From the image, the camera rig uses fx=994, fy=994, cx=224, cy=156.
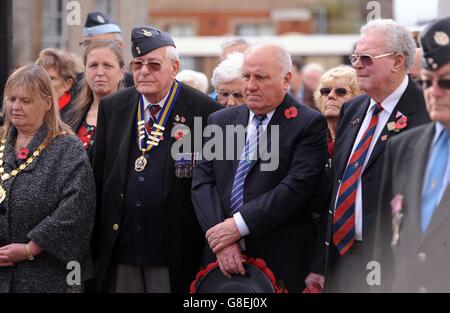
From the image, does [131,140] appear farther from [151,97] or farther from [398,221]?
[398,221]

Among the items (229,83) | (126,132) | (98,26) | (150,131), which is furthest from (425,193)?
(98,26)

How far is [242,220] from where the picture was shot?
17.4 ft

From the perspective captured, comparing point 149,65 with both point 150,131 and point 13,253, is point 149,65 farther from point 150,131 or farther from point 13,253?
point 13,253

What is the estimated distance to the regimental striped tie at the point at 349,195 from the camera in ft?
16.9

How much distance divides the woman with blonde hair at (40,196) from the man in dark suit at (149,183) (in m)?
0.16

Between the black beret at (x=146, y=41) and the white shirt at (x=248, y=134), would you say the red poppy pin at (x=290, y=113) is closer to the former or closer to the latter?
the white shirt at (x=248, y=134)

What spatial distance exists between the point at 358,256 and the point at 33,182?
6.22ft

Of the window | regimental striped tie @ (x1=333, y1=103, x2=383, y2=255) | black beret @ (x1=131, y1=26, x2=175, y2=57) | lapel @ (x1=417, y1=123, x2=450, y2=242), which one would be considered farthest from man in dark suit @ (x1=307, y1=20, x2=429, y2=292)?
the window

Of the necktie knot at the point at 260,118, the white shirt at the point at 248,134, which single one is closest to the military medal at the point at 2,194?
the white shirt at the point at 248,134

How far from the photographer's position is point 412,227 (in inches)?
170

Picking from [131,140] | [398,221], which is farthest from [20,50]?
[398,221]

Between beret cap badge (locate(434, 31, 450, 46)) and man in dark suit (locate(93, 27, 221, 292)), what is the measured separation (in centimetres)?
189

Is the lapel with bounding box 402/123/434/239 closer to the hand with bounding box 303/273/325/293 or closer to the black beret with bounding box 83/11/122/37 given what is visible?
the hand with bounding box 303/273/325/293

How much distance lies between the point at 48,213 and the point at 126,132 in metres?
0.70
